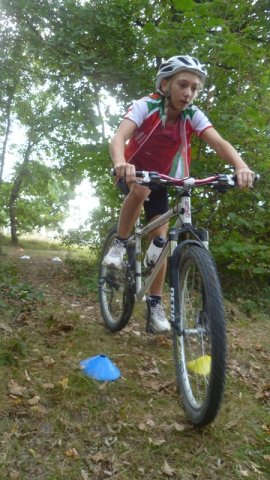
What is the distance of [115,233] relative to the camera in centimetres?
425

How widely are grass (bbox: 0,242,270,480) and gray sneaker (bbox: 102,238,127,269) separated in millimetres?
678

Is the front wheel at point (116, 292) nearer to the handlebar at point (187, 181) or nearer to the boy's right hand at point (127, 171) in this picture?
the handlebar at point (187, 181)

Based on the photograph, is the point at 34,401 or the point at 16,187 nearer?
the point at 34,401

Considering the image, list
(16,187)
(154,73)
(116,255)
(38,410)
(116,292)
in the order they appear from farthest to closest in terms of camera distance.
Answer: (16,187) → (154,73) → (116,292) → (116,255) → (38,410)

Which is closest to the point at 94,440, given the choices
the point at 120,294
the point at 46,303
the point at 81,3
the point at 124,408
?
the point at 124,408

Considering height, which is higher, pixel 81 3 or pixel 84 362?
pixel 81 3

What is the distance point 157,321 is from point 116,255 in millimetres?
731

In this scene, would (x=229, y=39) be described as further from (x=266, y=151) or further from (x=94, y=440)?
(x=94, y=440)

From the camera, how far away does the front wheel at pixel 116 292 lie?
3.84 metres

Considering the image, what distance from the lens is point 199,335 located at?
8.16ft

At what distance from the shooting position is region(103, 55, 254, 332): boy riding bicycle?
2977mm

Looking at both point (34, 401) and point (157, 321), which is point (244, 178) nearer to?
point (157, 321)

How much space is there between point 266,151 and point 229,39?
61.6 inches

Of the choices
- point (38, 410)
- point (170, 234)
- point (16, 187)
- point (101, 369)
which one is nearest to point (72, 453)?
point (38, 410)
